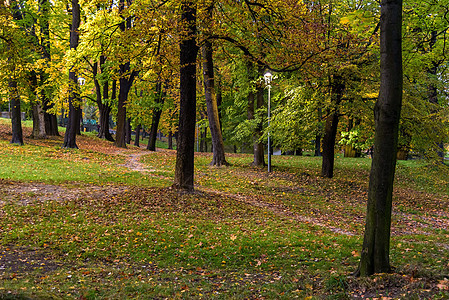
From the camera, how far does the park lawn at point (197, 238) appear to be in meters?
5.24

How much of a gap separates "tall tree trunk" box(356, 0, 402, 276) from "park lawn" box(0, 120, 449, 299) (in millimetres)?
372

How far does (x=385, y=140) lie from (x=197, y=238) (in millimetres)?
4738

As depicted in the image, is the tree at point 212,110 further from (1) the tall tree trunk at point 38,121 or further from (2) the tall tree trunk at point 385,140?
(2) the tall tree trunk at point 385,140

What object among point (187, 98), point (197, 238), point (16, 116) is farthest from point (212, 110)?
point (197, 238)

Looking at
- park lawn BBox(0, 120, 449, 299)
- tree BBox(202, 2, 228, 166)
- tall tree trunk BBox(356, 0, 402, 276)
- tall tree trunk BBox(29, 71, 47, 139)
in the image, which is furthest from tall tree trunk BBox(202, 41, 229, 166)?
tall tree trunk BBox(356, 0, 402, 276)

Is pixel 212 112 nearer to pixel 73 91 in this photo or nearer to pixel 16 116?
pixel 73 91

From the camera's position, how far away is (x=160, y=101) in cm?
2945

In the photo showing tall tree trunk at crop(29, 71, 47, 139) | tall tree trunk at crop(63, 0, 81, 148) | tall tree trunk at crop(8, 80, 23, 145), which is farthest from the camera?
tall tree trunk at crop(29, 71, 47, 139)

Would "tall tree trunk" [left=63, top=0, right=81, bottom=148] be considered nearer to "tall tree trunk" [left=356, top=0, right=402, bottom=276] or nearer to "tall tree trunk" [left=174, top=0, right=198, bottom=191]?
"tall tree trunk" [left=174, top=0, right=198, bottom=191]

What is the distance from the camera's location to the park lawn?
5238 mm

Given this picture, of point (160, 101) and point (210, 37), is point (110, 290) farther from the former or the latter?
point (160, 101)

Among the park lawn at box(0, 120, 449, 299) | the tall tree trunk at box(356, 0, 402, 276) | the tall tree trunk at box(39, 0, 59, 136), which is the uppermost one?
the tall tree trunk at box(39, 0, 59, 136)

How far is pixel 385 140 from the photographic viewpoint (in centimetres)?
503

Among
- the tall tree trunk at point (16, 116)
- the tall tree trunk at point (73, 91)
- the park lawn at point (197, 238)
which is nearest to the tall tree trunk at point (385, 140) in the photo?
the park lawn at point (197, 238)
